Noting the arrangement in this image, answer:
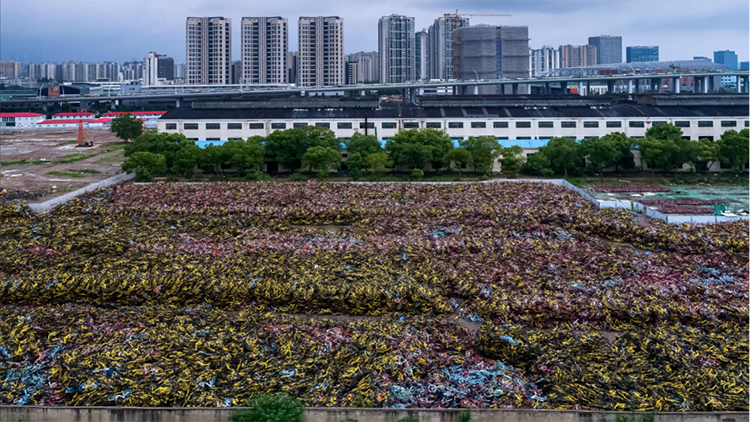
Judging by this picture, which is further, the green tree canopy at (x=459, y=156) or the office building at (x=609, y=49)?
the office building at (x=609, y=49)

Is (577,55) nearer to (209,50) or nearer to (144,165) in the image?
(209,50)

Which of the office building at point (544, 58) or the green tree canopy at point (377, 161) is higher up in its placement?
the office building at point (544, 58)

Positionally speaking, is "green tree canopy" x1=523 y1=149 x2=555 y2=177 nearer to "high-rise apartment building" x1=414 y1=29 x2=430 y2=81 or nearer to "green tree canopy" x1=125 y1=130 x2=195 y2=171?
"green tree canopy" x1=125 y1=130 x2=195 y2=171

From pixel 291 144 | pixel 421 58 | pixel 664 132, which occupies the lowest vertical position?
pixel 291 144

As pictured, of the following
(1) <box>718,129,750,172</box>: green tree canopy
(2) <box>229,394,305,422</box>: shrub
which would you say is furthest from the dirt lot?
(1) <box>718,129,750,172</box>: green tree canopy

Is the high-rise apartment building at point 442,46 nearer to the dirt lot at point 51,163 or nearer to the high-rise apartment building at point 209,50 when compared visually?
the high-rise apartment building at point 209,50

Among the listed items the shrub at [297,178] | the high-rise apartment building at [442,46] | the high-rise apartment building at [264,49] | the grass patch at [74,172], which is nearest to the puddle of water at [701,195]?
the shrub at [297,178]

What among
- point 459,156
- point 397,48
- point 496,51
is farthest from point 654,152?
point 397,48
